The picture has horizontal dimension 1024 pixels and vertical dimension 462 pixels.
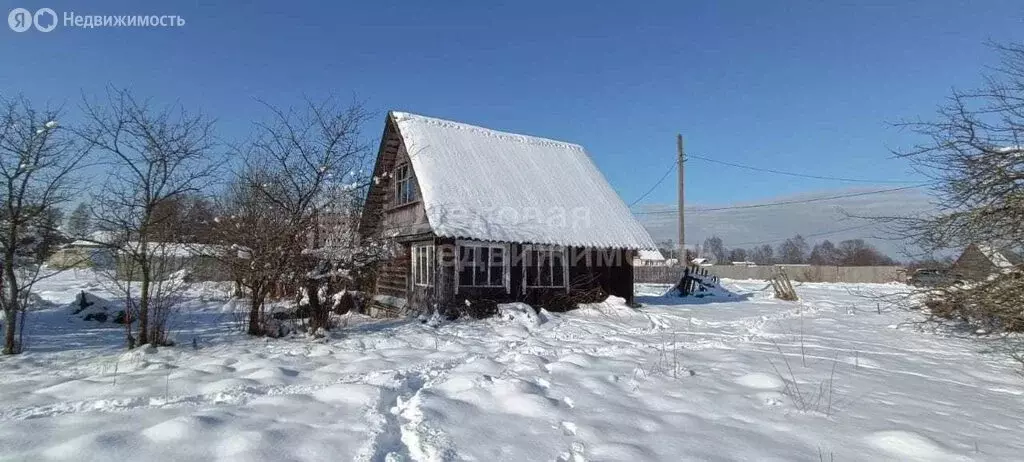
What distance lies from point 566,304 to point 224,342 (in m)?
9.04

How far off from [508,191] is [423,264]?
11.0 ft

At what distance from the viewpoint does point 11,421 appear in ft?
14.7

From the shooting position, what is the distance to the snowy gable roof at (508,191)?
46.0ft

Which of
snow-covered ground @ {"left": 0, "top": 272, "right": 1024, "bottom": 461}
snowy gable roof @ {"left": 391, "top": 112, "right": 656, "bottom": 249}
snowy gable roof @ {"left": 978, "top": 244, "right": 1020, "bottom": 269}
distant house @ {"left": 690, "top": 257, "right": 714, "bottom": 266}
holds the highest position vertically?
snowy gable roof @ {"left": 391, "top": 112, "right": 656, "bottom": 249}

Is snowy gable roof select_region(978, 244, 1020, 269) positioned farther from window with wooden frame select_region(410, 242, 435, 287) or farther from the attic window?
the attic window

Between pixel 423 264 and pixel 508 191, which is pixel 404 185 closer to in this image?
pixel 423 264

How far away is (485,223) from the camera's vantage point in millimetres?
14016

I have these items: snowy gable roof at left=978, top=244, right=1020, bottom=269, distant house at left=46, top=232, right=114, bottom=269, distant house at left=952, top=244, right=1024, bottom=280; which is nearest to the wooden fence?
distant house at left=952, top=244, right=1024, bottom=280

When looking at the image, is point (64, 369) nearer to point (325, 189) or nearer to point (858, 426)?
point (325, 189)

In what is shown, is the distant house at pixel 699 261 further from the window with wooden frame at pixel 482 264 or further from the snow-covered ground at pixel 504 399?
the snow-covered ground at pixel 504 399

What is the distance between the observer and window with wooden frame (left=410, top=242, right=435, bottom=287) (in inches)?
557

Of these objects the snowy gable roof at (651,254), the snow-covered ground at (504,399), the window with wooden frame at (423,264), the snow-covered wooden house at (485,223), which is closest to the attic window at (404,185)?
the snow-covered wooden house at (485,223)

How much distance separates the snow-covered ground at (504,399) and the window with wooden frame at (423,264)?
12.5 ft

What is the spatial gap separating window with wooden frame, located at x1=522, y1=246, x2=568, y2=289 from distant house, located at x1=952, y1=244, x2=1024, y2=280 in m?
8.91
